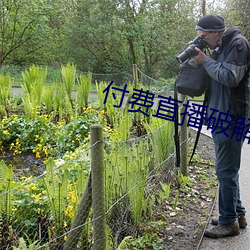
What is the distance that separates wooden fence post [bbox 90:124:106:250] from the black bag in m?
1.15

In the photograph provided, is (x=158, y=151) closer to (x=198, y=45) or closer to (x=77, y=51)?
(x=198, y=45)

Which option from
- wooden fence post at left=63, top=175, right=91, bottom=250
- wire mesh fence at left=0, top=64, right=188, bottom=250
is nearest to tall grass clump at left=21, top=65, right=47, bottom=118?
wire mesh fence at left=0, top=64, right=188, bottom=250

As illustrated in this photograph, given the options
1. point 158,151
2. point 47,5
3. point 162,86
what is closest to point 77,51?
point 47,5

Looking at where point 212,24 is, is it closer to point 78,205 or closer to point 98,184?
point 98,184

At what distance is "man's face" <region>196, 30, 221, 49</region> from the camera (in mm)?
3074

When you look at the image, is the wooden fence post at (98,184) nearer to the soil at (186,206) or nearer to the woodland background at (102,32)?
the soil at (186,206)

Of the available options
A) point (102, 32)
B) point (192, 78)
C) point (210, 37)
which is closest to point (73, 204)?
point (192, 78)

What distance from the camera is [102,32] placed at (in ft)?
61.2

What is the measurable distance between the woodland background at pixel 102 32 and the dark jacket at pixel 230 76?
1523 cm

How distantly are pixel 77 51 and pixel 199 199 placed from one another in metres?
16.1

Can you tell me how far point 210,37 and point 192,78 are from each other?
0.37 m

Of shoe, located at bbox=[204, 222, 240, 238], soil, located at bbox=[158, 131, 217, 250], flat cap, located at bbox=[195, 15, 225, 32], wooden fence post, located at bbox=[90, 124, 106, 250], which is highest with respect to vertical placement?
flat cap, located at bbox=[195, 15, 225, 32]

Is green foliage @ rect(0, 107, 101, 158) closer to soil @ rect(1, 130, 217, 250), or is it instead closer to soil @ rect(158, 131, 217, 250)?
soil @ rect(1, 130, 217, 250)

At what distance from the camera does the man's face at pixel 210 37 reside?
307cm
